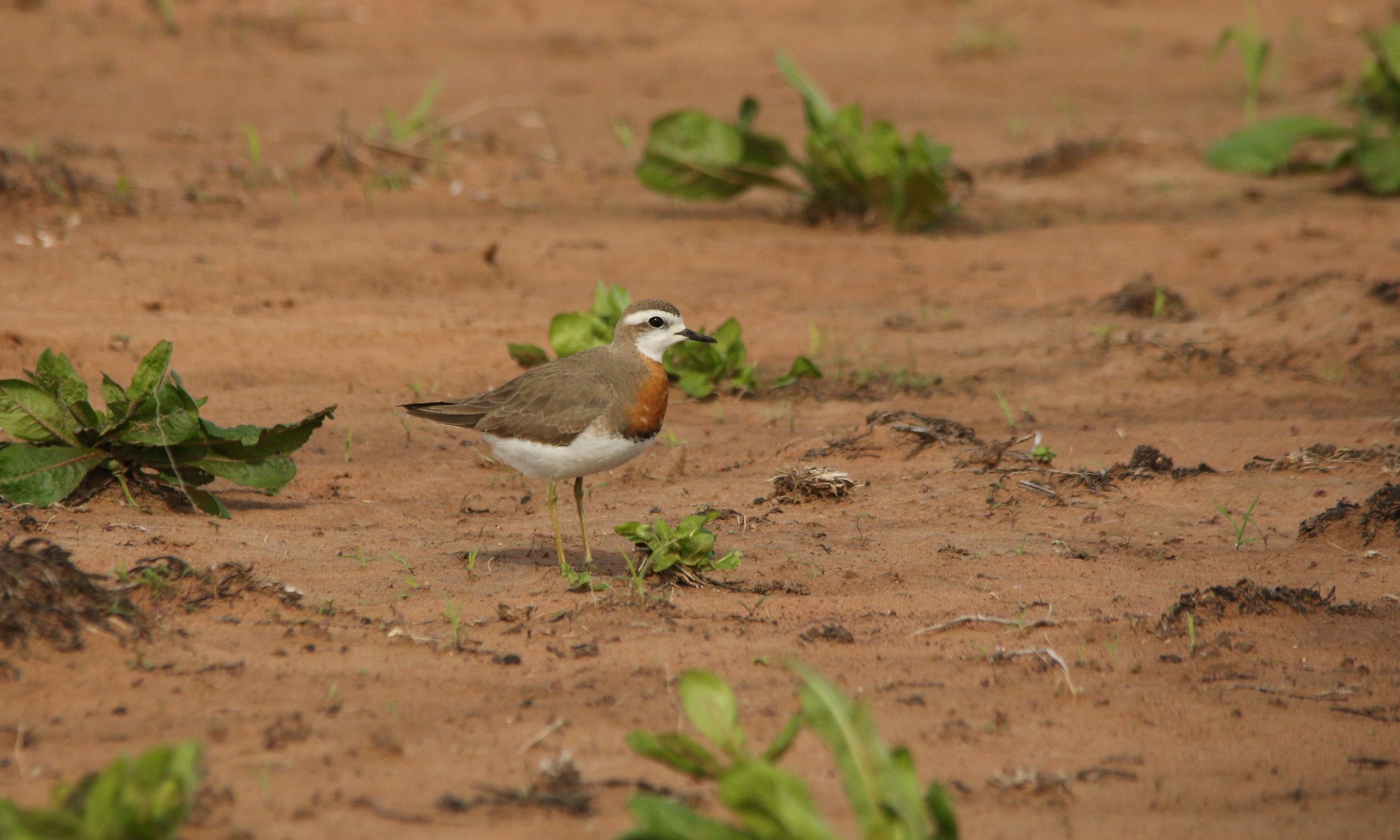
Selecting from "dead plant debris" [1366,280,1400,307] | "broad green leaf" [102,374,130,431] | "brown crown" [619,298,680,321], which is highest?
"brown crown" [619,298,680,321]

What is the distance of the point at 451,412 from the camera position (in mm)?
5910

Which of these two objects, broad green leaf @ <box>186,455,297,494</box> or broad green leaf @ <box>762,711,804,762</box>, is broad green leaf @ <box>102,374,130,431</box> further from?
broad green leaf @ <box>762,711,804,762</box>

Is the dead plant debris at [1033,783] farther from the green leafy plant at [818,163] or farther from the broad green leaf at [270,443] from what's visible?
the green leafy plant at [818,163]

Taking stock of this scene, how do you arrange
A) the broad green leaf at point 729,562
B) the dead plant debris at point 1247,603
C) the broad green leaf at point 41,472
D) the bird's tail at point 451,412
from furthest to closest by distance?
the bird's tail at point 451,412 → the broad green leaf at point 41,472 → the broad green leaf at point 729,562 → the dead plant debris at point 1247,603

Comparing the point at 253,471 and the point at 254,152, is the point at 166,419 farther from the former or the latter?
the point at 254,152

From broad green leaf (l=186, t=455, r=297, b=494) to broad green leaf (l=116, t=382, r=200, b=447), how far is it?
175 mm

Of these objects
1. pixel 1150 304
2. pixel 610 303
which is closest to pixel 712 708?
pixel 610 303

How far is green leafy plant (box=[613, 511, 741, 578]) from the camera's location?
198 inches

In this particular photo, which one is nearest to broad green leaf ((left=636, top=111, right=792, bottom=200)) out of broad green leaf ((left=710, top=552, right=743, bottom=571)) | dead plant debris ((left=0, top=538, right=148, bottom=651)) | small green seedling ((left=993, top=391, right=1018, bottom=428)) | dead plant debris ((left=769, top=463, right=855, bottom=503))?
small green seedling ((left=993, top=391, right=1018, bottom=428))

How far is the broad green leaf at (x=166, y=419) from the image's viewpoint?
5.56 metres

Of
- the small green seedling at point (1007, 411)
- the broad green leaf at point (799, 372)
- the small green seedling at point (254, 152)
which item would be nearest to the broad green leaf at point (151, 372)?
the broad green leaf at point (799, 372)

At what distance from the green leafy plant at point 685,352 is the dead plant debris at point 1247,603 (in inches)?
118

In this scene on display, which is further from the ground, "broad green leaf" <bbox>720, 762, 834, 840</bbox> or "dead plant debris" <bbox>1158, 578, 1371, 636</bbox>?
"broad green leaf" <bbox>720, 762, 834, 840</bbox>

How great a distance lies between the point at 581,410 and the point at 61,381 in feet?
6.80
